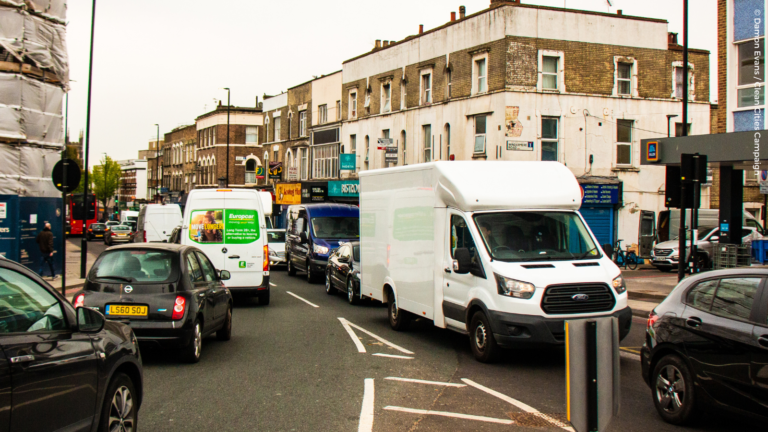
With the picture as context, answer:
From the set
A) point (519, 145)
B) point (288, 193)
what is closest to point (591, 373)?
point (519, 145)

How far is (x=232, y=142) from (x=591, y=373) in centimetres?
7396

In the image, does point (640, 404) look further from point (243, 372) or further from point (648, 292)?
point (648, 292)

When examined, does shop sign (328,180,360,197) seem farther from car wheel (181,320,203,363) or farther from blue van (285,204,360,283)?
car wheel (181,320,203,363)

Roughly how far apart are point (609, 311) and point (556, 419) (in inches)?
112

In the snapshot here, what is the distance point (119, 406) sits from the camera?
5.00 meters

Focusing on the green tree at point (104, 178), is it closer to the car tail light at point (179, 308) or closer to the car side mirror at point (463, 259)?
the car tail light at point (179, 308)

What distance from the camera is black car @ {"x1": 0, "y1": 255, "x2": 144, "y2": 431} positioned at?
3699mm

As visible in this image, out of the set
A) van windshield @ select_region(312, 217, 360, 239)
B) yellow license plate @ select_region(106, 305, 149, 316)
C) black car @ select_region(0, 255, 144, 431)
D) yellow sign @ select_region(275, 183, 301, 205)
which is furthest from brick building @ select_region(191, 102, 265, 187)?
black car @ select_region(0, 255, 144, 431)

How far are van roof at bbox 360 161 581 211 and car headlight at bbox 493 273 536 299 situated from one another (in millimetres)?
1257

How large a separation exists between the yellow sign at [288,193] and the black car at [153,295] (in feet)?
113

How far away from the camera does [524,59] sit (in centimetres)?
2977

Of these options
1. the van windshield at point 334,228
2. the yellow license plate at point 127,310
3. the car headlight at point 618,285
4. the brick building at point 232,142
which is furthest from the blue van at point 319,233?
the brick building at point 232,142

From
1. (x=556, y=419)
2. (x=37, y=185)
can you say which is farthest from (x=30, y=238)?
(x=556, y=419)

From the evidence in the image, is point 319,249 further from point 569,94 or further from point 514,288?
point 569,94
